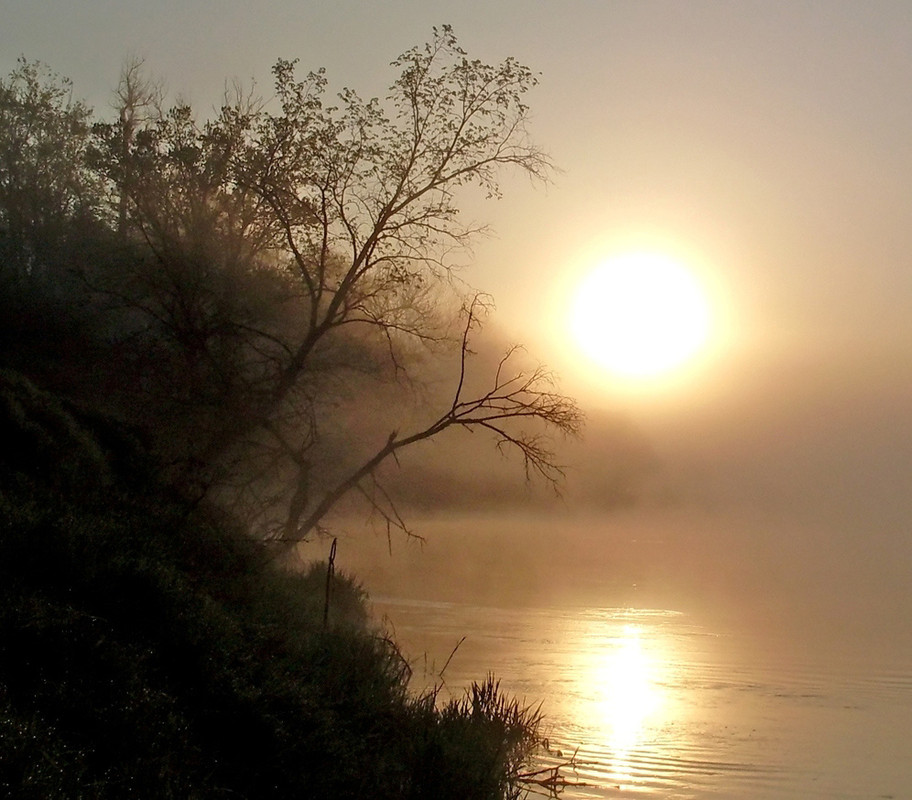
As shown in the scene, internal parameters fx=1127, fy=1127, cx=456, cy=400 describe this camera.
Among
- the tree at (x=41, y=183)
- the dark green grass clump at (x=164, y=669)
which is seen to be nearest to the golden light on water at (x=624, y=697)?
the dark green grass clump at (x=164, y=669)

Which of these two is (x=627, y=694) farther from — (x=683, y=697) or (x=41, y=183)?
(x=41, y=183)

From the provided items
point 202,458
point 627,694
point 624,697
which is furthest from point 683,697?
point 202,458

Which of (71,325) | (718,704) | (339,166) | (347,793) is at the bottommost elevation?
(347,793)

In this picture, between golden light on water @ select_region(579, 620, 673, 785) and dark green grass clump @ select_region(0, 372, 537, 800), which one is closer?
dark green grass clump @ select_region(0, 372, 537, 800)

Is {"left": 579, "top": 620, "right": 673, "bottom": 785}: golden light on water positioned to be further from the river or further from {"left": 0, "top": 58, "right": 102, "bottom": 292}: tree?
{"left": 0, "top": 58, "right": 102, "bottom": 292}: tree

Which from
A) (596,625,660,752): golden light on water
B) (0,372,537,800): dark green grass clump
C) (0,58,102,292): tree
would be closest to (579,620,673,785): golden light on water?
(596,625,660,752): golden light on water

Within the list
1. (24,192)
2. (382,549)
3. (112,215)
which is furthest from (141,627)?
(382,549)

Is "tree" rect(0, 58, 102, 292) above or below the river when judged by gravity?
above

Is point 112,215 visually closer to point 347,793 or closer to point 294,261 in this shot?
point 294,261

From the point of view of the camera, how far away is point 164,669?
415 inches

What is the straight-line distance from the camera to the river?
19.6 meters

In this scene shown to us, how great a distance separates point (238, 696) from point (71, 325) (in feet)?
46.7

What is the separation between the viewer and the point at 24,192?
31453 millimetres

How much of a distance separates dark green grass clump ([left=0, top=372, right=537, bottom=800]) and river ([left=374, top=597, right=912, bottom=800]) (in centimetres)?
424
